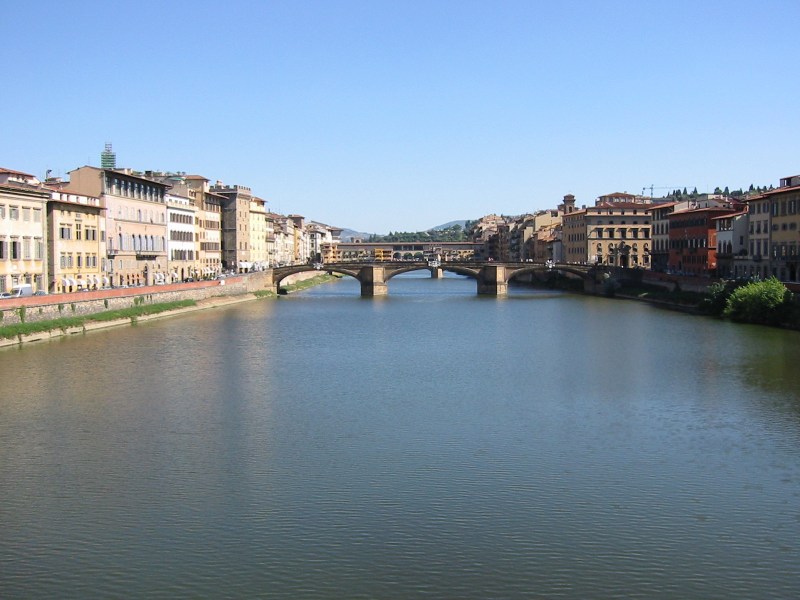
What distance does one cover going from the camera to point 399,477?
704 inches

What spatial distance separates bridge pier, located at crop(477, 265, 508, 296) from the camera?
83250mm

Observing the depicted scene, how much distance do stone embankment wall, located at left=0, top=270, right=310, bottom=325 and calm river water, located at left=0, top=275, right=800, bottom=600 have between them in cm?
364

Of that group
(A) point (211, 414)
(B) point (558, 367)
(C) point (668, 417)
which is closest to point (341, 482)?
(A) point (211, 414)

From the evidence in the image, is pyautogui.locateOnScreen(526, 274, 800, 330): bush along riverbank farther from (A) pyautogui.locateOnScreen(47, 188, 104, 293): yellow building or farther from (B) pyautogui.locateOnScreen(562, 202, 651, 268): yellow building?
(A) pyautogui.locateOnScreen(47, 188, 104, 293): yellow building

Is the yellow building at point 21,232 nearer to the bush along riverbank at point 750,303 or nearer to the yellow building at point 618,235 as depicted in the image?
the bush along riverbank at point 750,303

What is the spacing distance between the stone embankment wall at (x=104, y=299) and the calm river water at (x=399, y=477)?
3.64 meters

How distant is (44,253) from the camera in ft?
158

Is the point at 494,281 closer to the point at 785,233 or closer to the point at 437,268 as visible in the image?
the point at 437,268

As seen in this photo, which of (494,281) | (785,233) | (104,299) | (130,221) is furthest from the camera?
(494,281)

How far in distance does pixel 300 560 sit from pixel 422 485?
3.97 meters

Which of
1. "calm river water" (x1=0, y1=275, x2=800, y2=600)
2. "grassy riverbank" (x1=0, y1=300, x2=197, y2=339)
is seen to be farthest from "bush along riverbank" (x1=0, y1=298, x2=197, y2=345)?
"calm river water" (x1=0, y1=275, x2=800, y2=600)

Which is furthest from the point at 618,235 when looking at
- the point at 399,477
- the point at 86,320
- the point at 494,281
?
the point at 399,477

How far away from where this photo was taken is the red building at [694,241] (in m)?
69.8

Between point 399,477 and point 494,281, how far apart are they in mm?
66592
